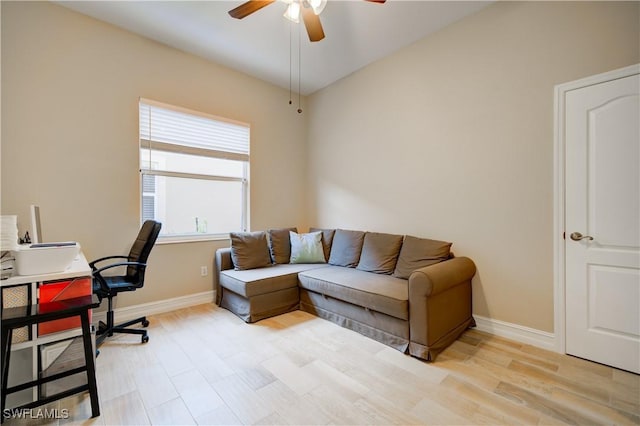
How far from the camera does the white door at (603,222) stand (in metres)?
1.98

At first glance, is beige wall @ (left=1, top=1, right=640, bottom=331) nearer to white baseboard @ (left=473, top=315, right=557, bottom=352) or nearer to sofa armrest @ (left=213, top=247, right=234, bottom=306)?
white baseboard @ (left=473, top=315, right=557, bottom=352)

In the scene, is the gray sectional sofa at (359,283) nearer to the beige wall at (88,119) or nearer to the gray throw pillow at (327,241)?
the gray throw pillow at (327,241)

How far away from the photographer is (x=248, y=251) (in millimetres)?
3348

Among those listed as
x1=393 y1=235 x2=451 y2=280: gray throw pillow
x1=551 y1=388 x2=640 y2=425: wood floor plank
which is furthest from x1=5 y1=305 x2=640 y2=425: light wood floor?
x1=393 y1=235 x2=451 y2=280: gray throw pillow

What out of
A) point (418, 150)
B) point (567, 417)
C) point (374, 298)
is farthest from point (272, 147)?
point (567, 417)

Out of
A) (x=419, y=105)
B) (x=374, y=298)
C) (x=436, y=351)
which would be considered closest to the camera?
(x=436, y=351)

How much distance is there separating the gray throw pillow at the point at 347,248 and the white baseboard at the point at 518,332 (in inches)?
53.9

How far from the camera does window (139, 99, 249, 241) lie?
3.12 metres

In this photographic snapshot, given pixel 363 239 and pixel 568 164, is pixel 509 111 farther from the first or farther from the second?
pixel 363 239

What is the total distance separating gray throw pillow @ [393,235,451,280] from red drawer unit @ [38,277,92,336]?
2589 mm

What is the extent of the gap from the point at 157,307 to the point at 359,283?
2246 millimetres

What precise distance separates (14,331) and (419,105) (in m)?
3.69

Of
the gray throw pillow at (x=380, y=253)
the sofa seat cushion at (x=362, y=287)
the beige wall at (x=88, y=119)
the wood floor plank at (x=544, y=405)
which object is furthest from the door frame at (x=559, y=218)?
the beige wall at (x=88, y=119)

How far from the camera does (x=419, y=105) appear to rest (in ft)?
10.2
